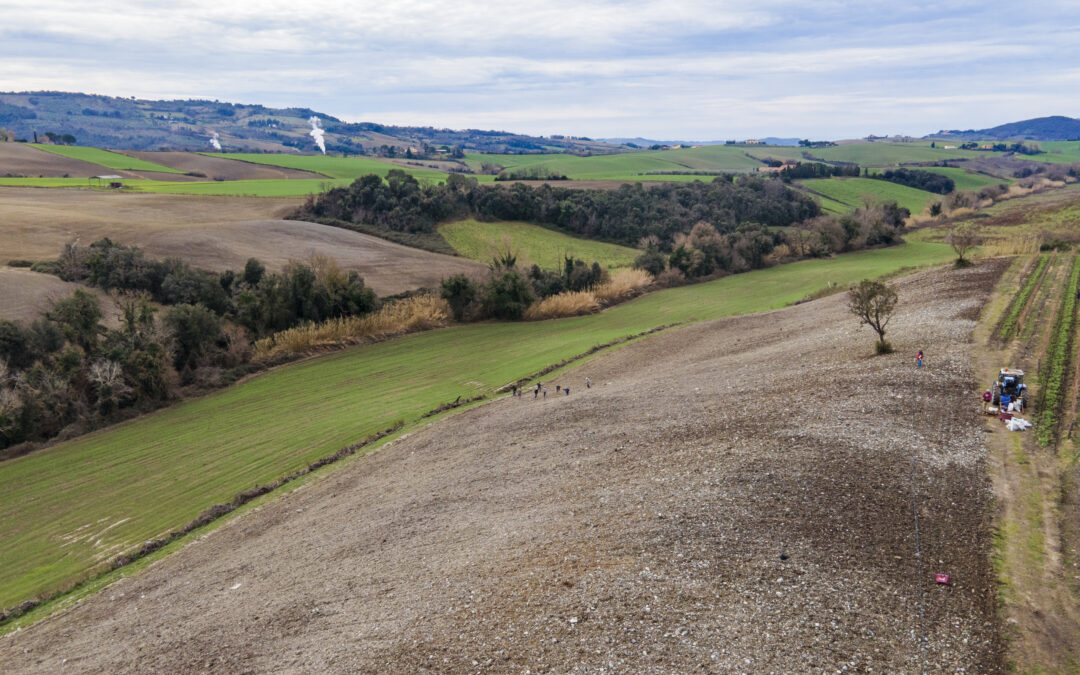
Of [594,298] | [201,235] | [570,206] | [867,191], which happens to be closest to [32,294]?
[201,235]

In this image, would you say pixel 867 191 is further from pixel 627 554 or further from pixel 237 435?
pixel 627 554

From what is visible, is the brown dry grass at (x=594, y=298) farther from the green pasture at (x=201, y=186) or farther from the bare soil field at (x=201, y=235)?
the green pasture at (x=201, y=186)

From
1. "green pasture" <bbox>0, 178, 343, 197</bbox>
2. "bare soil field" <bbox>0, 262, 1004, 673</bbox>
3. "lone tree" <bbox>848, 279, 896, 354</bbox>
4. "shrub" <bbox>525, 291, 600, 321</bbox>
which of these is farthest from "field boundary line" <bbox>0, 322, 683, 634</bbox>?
"green pasture" <bbox>0, 178, 343, 197</bbox>

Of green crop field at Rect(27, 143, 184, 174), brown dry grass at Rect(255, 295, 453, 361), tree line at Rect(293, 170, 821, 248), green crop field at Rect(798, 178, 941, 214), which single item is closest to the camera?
brown dry grass at Rect(255, 295, 453, 361)

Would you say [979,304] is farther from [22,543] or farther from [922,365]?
[22,543]

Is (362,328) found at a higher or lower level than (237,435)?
higher

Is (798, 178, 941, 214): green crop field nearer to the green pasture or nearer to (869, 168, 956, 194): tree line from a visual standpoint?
(869, 168, 956, 194): tree line

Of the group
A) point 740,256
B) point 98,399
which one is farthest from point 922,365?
point 740,256
